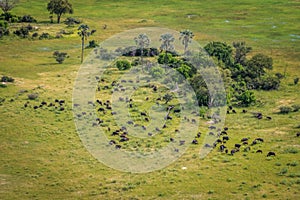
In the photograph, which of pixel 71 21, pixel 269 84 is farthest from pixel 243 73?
pixel 71 21

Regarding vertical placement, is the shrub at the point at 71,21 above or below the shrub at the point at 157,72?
above

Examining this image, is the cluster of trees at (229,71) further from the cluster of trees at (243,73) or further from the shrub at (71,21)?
the shrub at (71,21)

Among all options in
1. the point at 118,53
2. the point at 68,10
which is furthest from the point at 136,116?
the point at 68,10

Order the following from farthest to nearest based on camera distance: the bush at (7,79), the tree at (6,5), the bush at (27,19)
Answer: the tree at (6,5), the bush at (27,19), the bush at (7,79)

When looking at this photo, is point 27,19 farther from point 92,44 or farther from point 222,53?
point 222,53

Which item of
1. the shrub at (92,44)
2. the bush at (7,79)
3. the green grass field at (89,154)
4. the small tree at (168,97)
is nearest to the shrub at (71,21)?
the green grass field at (89,154)

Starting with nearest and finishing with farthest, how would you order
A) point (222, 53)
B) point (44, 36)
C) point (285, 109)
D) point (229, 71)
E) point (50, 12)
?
1. point (285, 109)
2. point (229, 71)
3. point (222, 53)
4. point (44, 36)
5. point (50, 12)

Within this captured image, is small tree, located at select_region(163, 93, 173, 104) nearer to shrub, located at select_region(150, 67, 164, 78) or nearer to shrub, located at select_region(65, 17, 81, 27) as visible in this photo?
shrub, located at select_region(150, 67, 164, 78)

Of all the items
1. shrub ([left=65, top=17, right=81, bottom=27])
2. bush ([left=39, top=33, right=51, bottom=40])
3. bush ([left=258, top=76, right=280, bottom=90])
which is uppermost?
shrub ([left=65, top=17, right=81, bottom=27])

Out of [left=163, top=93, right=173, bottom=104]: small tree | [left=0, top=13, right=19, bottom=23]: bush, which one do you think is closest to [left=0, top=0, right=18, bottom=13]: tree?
[left=0, top=13, right=19, bottom=23]: bush
